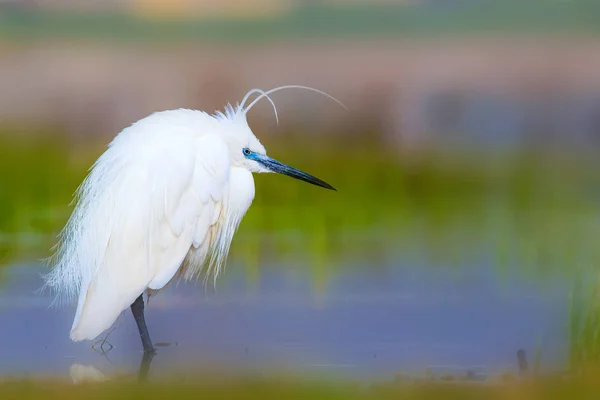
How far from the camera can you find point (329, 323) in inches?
200

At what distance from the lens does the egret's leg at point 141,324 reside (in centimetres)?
471

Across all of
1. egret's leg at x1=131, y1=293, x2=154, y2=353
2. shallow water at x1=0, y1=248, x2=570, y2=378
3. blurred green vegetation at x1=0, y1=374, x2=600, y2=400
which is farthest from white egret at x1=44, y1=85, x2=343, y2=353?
blurred green vegetation at x1=0, y1=374, x2=600, y2=400

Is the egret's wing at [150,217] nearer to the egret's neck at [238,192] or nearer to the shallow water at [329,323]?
the egret's neck at [238,192]

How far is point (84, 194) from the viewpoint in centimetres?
489

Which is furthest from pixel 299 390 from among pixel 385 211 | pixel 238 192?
pixel 385 211

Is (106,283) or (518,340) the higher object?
(106,283)

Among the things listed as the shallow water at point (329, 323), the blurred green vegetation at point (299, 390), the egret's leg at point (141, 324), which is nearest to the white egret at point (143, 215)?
the egret's leg at point (141, 324)

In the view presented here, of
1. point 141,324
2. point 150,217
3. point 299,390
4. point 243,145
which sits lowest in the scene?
point 299,390

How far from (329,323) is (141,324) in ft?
2.89

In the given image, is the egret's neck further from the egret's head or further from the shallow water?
the shallow water

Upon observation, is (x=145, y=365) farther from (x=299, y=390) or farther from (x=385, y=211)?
(x=385, y=211)

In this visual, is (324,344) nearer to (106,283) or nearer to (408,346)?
(408,346)

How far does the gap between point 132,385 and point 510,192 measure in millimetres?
5298

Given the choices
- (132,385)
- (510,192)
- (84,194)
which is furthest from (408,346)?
(510,192)
